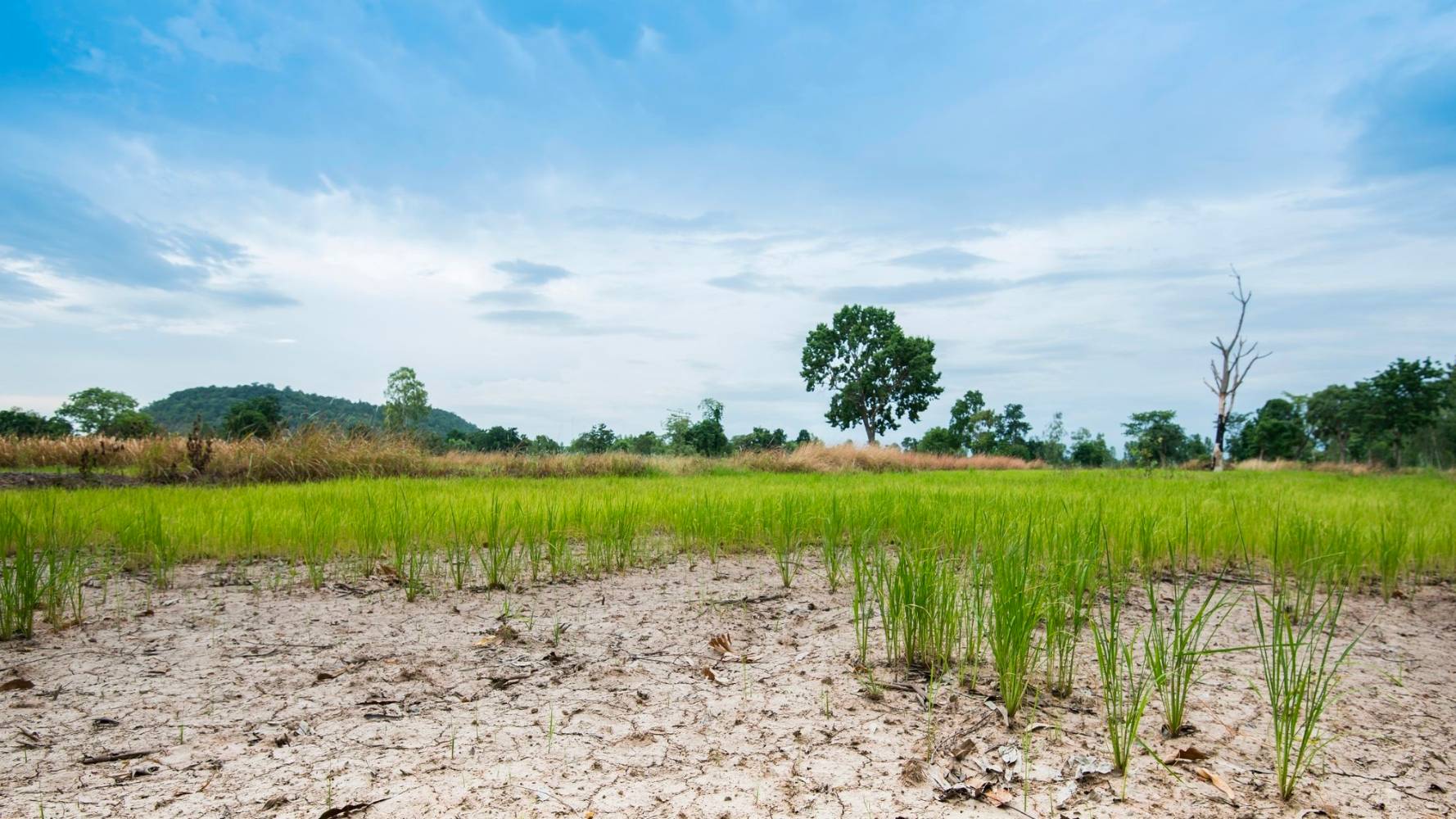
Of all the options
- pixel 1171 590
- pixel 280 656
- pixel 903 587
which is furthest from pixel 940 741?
pixel 1171 590

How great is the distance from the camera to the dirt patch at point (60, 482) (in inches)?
339

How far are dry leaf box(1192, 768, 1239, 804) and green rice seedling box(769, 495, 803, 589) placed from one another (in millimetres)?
2227

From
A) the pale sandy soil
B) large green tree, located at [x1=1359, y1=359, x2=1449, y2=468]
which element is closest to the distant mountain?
the pale sandy soil

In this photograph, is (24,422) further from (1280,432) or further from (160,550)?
(1280,432)

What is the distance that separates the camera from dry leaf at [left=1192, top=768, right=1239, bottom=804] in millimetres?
1821

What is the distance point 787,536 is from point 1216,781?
2765 millimetres

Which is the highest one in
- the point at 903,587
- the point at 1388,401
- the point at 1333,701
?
the point at 1388,401

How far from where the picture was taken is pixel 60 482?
29.0ft

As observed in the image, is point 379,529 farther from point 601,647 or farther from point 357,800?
point 357,800

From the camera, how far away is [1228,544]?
4996mm

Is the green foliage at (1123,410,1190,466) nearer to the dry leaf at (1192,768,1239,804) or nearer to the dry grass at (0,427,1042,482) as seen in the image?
the dry grass at (0,427,1042,482)

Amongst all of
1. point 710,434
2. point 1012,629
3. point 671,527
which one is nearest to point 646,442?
point 710,434

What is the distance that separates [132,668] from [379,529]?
1.85 meters

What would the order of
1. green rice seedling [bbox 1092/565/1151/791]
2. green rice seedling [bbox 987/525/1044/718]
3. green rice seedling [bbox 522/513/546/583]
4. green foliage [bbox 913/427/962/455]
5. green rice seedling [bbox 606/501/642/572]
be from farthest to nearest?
green foliage [bbox 913/427/962/455] → green rice seedling [bbox 606/501/642/572] → green rice seedling [bbox 522/513/546/583] → green rice seedling [bbox 987/525/1044/718] → green rice seedling [bbox 1092/565/1151/791]
